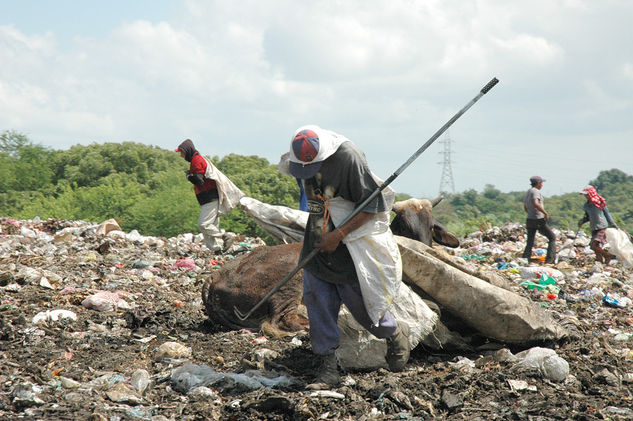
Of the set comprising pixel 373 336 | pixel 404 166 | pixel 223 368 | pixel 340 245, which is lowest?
pixel 223 368

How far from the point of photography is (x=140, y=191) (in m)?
25.2

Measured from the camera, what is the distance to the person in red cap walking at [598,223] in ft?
34.2

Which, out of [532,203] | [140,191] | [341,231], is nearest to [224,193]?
[532,203]

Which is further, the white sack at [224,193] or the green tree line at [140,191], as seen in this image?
the green tree line at [140,191]

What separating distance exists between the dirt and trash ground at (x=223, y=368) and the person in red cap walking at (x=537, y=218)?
3746 mm

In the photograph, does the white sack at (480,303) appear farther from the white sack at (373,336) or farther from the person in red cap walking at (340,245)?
the person in red cap walking at (340,245)

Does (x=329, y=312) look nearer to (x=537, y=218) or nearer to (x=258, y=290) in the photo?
(x=258, y=290)

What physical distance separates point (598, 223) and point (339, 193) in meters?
8.11

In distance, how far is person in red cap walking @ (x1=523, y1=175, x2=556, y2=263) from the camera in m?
10.8

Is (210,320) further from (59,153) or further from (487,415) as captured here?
(59,153)

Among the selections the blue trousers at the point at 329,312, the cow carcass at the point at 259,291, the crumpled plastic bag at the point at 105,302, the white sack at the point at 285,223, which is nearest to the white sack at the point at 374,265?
the blue trousers at the point at 329,312

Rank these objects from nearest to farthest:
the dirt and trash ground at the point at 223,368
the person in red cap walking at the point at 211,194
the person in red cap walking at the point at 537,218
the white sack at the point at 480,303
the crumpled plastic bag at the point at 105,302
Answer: the dirt and trash ground at the point at 223,368 < the white sack at the point at 480,303 < the crumpled plastic bag at the point at 105,302 < the person in red cap walking at the point at 211,194 < the person in red cap walking at the point at 537,218

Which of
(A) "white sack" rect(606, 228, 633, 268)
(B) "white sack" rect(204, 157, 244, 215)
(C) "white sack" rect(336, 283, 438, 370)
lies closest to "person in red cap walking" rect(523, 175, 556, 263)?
(A) "white sack" rect(606, 228, 633, 268)

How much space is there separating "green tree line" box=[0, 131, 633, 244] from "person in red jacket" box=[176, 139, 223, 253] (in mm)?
7862
